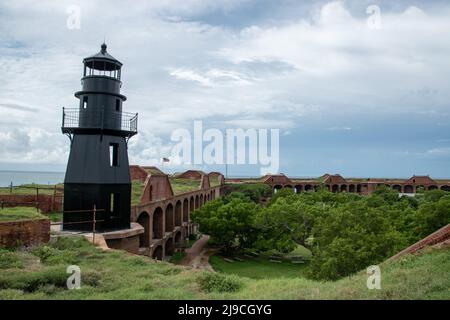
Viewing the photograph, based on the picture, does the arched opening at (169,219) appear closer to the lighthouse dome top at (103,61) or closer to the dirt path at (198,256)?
the dirt path at (198,256)

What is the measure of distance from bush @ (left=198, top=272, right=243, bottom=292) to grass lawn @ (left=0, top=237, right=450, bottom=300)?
92mm

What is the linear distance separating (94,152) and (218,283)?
34.9 feet

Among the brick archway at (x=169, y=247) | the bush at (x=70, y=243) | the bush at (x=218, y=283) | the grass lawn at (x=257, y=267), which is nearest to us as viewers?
the bush at (x=218, y=283)

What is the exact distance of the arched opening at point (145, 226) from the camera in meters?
24.4

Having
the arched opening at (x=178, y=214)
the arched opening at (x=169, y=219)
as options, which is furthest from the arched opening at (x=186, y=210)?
the arched opening at (x=169, y=219)

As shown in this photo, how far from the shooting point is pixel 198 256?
32156 millimetres

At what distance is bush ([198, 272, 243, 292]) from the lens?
8.81 metres

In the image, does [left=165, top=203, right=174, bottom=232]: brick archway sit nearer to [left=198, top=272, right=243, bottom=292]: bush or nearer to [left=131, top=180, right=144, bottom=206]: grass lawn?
[left=131, top=180, right=144, bottom=206]: grass lawn

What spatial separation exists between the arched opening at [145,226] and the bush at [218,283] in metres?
15.1

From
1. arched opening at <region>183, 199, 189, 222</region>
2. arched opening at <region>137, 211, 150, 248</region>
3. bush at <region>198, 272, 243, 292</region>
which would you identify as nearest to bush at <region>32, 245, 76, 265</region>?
bush at <region>198, 272, 243, 292</region>
